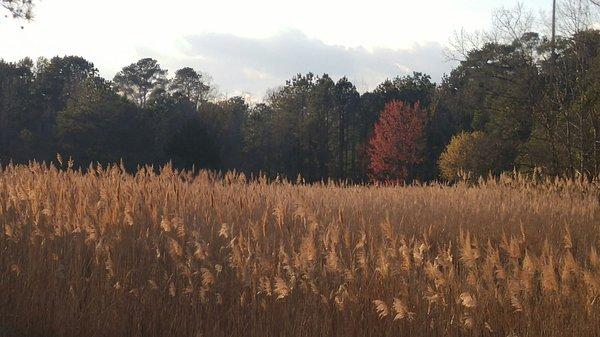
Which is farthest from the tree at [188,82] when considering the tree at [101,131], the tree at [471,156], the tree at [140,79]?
the tree at [471,156]

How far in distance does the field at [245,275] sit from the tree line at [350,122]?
20602 mm

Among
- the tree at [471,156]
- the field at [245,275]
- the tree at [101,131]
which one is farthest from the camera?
the tree at [101,131]

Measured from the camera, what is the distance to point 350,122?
57781 millimetres

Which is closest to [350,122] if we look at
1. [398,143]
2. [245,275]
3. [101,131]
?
[398,143]

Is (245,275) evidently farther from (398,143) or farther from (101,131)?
(398,143)

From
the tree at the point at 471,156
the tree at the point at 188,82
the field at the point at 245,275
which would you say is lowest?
the field at the point at 245,275

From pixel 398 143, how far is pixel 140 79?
41481 millimetres

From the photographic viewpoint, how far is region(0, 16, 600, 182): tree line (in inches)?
1078

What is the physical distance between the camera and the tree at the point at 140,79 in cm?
7950

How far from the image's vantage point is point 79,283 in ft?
18.3

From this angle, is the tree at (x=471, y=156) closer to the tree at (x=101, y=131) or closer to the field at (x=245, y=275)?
the tree at (x=101, y=131)

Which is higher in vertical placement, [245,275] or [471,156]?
[471,156]

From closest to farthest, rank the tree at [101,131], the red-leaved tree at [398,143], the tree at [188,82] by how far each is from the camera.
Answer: the tree at [101,131], the red-leaved tree at [398,143], the tree at [188,82]

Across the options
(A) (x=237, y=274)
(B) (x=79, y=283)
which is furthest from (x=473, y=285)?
(B) (x=79, y=283)
